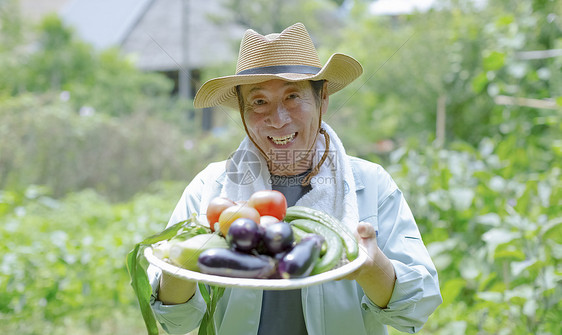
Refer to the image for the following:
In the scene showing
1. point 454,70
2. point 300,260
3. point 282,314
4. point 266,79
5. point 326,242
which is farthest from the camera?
point 454,70

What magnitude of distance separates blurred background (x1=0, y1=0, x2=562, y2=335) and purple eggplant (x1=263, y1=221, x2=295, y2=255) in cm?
83

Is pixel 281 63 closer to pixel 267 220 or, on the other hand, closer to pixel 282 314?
pixel 267 220

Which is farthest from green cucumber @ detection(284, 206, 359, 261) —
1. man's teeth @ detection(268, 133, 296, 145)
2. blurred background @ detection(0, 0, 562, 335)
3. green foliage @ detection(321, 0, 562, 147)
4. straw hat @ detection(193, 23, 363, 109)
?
green foliage @ detection(321, 0, 562, 147)

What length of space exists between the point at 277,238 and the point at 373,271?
11.3 inches

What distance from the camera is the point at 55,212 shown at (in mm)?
4723

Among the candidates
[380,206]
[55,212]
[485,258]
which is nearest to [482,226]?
[485,258]

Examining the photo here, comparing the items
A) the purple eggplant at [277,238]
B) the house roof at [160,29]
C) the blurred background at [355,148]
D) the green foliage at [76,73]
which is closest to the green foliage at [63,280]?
the blurred background at [355,148]

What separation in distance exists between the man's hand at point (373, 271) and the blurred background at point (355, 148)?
2.66 feet

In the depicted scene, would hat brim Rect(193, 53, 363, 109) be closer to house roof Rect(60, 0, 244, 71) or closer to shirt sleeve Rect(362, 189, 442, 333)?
shirt sleeve Rect(362, 189, 442, 333)

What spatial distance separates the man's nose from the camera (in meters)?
1.38

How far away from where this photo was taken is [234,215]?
1.14 m

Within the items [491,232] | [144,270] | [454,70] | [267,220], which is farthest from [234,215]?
[454,70]

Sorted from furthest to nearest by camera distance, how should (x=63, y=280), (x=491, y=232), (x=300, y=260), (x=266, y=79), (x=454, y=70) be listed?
(x=454, y=70) < (x=63, y=280) < (x=491, y=232) < (x=266, y=79) < (x=300, y=260)

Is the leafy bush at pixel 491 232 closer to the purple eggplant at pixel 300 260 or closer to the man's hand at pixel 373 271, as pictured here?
the man's hand at pixel 373 271
